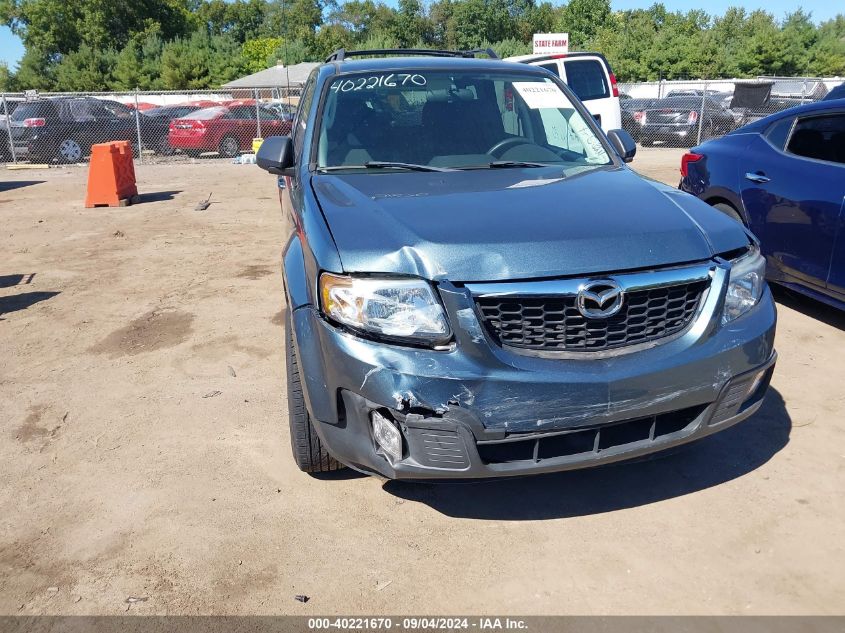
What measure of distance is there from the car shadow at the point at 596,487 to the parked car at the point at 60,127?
18937mm

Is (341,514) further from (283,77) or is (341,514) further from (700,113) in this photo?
(283,77)

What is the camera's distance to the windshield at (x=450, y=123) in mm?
3881

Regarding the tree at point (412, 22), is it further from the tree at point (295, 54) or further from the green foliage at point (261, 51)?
the tree at point (295, 54)

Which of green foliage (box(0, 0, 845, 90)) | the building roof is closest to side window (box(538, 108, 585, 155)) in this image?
the building roof

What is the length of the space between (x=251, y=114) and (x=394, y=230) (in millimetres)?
19327

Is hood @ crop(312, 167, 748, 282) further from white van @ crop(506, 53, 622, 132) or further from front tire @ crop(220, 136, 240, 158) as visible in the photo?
front tire @ crop(220, 136, 240, 158)

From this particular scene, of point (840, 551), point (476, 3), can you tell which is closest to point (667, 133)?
point (840, 551)

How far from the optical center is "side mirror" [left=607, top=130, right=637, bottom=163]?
4289 mm

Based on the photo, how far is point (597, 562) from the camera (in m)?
2.85

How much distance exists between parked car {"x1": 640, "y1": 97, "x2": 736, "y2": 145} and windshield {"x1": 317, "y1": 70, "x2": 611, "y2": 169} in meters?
18.2

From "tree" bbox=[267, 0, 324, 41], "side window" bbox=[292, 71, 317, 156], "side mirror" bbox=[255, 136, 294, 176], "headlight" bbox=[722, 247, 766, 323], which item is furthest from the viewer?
"tree" bbox=[267, 0, 324, 41]

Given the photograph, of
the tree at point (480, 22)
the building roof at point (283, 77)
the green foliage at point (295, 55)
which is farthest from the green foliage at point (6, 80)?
the tree at point (480, 22)

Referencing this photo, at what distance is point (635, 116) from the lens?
71.6 feet

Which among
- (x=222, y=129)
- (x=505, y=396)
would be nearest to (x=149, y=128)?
(x=222, y=129)
